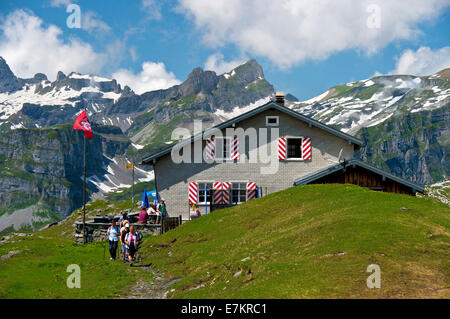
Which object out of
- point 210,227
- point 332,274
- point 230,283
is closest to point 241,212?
point 210,227

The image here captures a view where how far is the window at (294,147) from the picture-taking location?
39.4m

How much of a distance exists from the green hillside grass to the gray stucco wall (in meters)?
9.03

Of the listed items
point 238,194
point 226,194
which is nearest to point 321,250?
point 226,194

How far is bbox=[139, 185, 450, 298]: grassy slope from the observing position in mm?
12219

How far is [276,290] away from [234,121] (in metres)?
26.9

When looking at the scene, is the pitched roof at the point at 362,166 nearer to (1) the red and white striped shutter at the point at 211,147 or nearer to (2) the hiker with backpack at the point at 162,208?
(1) the red and white striped shutter at the point at 211,147

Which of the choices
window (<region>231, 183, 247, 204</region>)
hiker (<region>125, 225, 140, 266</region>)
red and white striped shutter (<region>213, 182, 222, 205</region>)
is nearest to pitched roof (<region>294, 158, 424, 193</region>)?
window (<region>231, 183, 247, 204</region>)

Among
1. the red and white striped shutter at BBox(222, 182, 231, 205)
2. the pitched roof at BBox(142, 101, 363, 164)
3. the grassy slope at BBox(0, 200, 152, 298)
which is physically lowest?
the grassy slope at BBox(0, 200, 152, 298)

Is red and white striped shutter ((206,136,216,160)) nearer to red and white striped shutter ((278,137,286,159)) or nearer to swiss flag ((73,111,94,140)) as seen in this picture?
red and white striped shutter ((278,137,286,159))

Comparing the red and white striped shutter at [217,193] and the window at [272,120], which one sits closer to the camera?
the red and white striped shutter at [217,193]

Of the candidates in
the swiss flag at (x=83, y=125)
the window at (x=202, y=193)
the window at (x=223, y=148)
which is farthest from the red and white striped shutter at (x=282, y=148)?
the swiss flag at (x=83, y=125)

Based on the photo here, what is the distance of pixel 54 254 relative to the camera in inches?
1119

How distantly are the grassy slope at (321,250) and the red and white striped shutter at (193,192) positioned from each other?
10.1 meters

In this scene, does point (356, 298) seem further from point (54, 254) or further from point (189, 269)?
point (54, 254)
